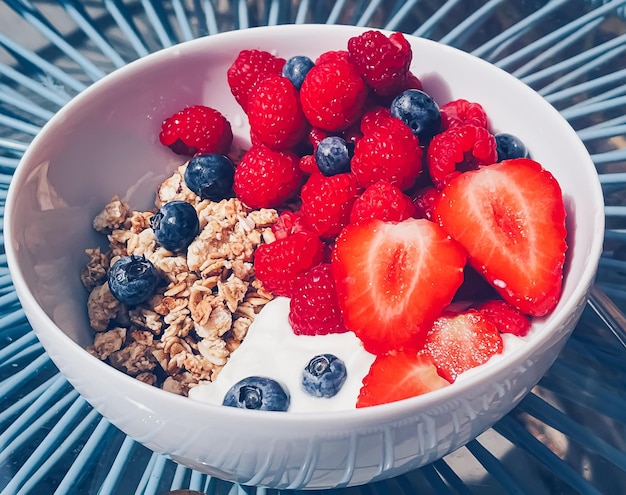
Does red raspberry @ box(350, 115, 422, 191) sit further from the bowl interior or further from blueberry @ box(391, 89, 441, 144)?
the bowl interior

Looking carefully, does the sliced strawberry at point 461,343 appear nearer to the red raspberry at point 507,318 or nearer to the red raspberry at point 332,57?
the red raspberry at point 507,318

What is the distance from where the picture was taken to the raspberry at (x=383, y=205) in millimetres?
872

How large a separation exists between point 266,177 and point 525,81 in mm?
545

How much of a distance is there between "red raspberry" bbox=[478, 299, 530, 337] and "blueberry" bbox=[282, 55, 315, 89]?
43 centimetres

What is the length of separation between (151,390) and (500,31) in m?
1.05

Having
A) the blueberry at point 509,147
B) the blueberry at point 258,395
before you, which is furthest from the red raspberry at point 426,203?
the blueberry at point 258,395

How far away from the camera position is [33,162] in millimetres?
893

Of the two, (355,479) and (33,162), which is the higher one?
(33,162)

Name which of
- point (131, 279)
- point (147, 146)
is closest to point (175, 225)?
point (131, 279)

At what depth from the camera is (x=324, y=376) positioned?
80 centimetres

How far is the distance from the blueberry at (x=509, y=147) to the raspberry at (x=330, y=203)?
208 mm

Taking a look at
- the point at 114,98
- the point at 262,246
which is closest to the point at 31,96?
the point at 114,98

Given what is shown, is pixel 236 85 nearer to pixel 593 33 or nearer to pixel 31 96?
pixel 31 96

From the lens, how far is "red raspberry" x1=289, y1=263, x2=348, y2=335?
0.87 meters
